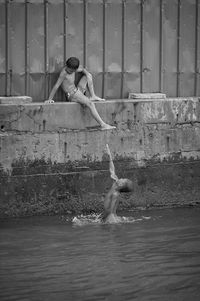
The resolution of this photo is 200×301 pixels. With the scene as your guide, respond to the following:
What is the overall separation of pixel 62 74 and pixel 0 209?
2.21 m

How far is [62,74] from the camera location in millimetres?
14406

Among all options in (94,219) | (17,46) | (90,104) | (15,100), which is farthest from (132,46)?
(94,219)

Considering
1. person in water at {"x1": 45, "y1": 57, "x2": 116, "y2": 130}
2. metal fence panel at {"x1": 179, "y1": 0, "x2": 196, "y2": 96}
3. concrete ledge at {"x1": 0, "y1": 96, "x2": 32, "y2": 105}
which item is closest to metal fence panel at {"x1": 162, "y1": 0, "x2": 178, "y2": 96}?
metal fence panel at {"x1": 179, "y1": 0, "x2": 196, "y2": 96}

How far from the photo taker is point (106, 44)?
1486cm

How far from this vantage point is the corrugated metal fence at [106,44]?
14305 mm

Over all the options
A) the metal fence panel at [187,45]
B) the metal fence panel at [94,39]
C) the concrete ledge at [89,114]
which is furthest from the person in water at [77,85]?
the metal fence panel at [187,45]

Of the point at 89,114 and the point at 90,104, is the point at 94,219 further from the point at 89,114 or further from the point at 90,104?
the point at 90,104

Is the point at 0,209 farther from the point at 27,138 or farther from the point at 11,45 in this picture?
the point at 11,45

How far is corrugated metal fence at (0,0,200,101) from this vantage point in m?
14.3

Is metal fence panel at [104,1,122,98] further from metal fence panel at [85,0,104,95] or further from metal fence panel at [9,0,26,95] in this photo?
metal fence panel at [9,0,26,95]

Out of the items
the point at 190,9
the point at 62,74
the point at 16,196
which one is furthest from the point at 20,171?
the point at 190,9

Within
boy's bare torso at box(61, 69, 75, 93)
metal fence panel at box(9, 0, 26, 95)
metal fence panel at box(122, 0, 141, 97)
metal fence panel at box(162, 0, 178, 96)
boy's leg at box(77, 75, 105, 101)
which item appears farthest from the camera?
metal fence panel at box(162, 0, 178, 96)

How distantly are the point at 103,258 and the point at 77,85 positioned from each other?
3.54m

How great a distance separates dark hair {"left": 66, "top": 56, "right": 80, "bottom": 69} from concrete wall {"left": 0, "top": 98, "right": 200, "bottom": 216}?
0.57 m
